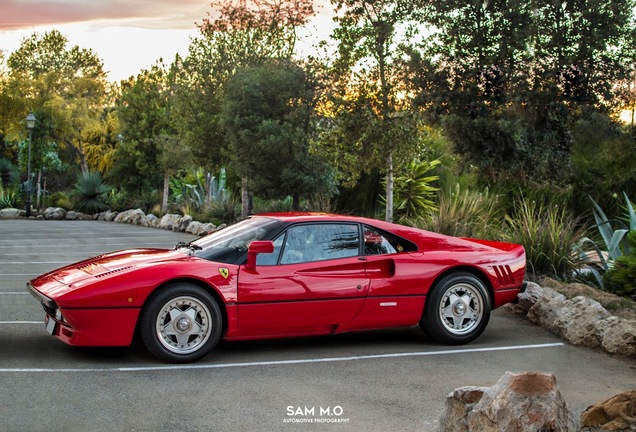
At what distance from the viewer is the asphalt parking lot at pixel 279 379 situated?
6125 mm

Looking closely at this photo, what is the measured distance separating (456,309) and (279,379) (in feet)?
7.71

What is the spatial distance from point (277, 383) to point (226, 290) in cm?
111

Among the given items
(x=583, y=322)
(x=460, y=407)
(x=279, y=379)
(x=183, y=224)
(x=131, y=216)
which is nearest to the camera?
(x=460, y=407)

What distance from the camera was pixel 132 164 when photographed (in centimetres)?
4091

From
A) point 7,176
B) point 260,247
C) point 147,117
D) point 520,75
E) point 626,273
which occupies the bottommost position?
point 626,273

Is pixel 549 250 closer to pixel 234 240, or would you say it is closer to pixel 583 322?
pixel 583 322

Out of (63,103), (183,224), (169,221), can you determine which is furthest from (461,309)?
(63,103)

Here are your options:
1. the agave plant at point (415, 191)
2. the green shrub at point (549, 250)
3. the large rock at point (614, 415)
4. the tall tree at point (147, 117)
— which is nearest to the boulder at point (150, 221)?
the tall tree at point (147, 117)

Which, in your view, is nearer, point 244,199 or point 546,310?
point 546,310

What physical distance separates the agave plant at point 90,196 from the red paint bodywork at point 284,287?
3036 cm

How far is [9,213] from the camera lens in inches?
1513

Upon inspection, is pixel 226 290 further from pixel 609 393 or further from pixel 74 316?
pixel 609 393

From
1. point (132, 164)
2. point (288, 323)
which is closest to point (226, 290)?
point (288, 323)

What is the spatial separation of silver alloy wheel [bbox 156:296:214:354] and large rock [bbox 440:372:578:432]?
11.7ft
